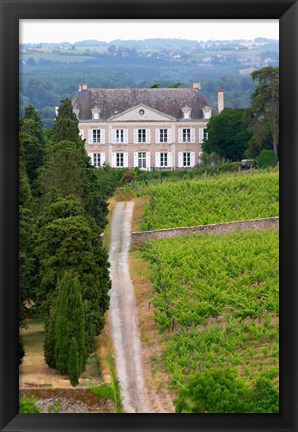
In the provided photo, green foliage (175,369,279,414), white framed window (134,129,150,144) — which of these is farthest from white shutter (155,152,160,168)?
green foliage (175,369,279,414)

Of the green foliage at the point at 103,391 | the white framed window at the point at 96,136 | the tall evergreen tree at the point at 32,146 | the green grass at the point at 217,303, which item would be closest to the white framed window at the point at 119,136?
the white framed window at the point at 96,136

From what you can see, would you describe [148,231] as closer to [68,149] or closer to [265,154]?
[68,149]

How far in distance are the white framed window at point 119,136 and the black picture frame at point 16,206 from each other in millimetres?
13008

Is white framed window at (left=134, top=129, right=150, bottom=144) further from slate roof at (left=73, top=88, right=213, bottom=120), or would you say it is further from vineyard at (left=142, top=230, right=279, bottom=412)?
vineyard at (left=142, top=230, right=279, bottom=412)

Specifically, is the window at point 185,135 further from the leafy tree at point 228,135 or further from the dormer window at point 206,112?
the leafy tree at point 228,135

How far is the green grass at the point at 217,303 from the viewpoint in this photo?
8.44 meters

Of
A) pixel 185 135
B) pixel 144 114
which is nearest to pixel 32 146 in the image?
pixel 144 114

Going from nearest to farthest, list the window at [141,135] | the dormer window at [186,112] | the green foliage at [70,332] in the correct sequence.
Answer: the green foliage at [70,332] < the window at [141,135] < the dormer window at [186,112]

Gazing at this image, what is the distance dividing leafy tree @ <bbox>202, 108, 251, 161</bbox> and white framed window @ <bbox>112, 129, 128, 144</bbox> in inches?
54.0

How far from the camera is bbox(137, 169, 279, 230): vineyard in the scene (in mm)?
14500

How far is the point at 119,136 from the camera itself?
698 inches

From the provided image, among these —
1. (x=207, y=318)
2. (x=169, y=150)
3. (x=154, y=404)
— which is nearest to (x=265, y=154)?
(x=169, y=150)
